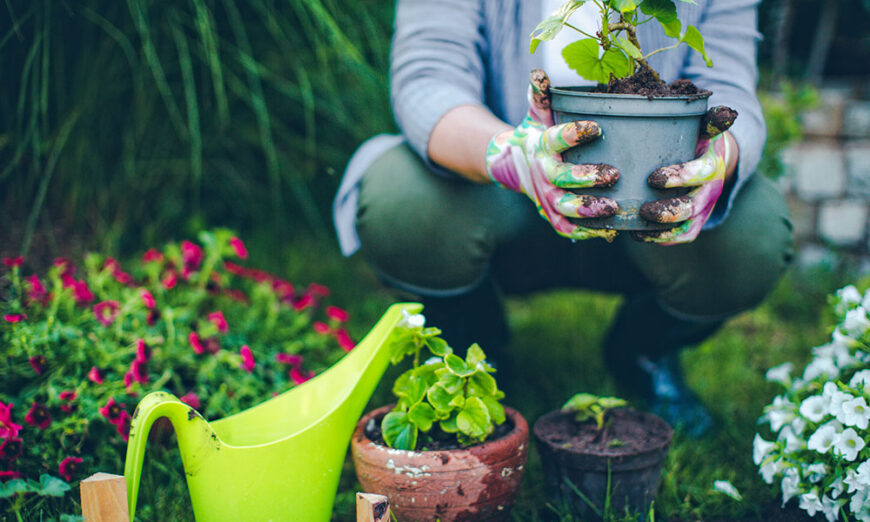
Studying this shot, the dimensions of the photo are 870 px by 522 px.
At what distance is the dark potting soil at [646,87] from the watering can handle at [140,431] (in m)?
0.65

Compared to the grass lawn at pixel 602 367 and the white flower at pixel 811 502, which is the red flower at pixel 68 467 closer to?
the grass lawn at pixel 602 367

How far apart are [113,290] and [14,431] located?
0.52m

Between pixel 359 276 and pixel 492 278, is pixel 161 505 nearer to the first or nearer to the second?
pixel 492 278

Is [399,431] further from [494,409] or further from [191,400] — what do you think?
[191,400]

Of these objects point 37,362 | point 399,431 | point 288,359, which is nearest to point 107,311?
point 37,362

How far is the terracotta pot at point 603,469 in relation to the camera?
0.99m

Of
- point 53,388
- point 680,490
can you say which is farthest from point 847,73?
point 53,388

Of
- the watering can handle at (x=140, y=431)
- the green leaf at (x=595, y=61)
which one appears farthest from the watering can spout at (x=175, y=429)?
the green leaf at (x=595, y=61)

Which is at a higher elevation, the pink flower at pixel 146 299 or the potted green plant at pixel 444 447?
the pink flower at pixel 146 299

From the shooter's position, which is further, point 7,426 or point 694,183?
point 7,426

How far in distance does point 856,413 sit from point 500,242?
1.91 feet

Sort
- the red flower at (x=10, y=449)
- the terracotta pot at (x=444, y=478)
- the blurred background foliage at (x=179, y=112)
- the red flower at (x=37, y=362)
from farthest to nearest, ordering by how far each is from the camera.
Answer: the blurred background foliage at (x=179, y=112), the red flower at (x=37, y=362), the red flower at (x=10, y=449), the terracotta pot at (x=444, y=478)

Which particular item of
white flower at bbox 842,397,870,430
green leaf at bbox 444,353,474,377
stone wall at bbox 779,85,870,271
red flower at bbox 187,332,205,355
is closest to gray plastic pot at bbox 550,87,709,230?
green leaf at bbox 444,353,474,377

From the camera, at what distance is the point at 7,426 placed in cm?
101
